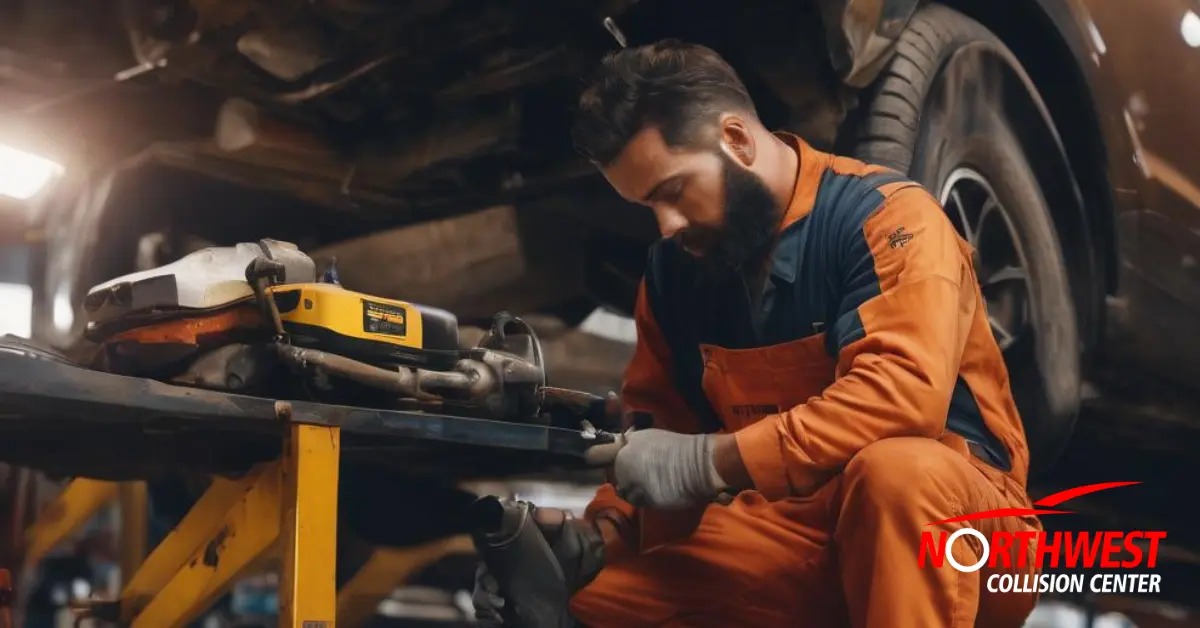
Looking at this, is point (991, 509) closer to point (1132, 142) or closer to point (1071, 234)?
point (1071, 234)

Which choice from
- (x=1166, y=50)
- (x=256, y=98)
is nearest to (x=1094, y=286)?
(x=1166, y=50)

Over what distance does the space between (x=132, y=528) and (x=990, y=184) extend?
4.89ft

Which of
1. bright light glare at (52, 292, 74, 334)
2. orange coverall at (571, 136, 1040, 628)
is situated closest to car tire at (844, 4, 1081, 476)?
orange coverall at (571, 136, 1040, 628)

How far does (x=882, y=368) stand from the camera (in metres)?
1.07

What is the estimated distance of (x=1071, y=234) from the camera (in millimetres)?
1899

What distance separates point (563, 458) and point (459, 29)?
677 millimetres

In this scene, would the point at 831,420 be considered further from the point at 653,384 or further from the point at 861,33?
the point at 861,33

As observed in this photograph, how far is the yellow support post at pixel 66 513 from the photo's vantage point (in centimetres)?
160

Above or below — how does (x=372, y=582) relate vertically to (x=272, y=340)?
below

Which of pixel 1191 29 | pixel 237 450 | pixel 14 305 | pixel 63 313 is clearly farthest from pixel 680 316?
pixel 14 305

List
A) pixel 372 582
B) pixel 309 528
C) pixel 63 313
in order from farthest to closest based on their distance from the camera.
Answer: pixel 63 313, pixel 372 582, pixel 309 528

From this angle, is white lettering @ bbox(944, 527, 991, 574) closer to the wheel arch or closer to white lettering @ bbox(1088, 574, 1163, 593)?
white lettering @ bbox(1088, 574, 1163, 593)

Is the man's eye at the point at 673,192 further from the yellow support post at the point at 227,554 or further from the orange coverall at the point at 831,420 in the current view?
the yellow support post at the point at 227,554

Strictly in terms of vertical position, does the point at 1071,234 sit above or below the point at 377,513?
above
